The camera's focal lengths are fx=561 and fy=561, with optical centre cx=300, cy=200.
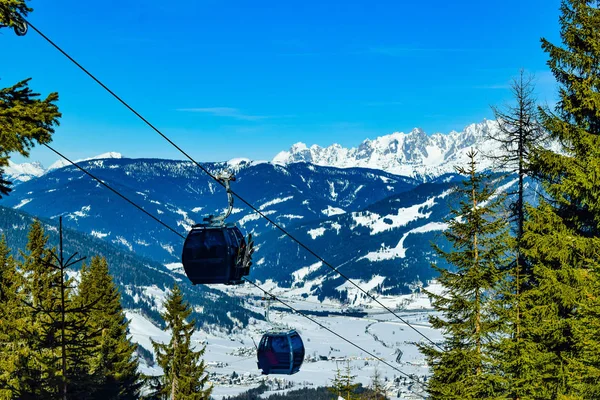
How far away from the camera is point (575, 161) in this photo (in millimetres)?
14258

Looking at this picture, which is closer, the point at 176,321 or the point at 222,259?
the point at 222,259

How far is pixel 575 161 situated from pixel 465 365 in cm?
633

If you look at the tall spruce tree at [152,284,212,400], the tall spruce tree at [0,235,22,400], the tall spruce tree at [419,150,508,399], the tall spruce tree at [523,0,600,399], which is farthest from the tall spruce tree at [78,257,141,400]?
the tall spruce tree at [523,0,600,399]

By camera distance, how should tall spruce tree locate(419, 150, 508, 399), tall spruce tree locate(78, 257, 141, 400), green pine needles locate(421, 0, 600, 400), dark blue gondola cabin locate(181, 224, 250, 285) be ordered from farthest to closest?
tall spruce tree locate(78, 257, 141, 400) < tall spruce tree locate(419, 150, 508, 399) < green pine needles locate(421, 0, 600, 400) < dark blue gondola cabin locate(181, 224, 250, 285)

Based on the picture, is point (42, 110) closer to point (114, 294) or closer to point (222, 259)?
point (222, 259)

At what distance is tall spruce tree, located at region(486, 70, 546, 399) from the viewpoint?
1543cm

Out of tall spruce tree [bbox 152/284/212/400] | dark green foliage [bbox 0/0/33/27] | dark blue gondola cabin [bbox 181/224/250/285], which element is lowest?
tall spruce tree [bbox 152/284/212/400]

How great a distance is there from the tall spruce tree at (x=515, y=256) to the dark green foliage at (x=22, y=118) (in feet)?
41.3

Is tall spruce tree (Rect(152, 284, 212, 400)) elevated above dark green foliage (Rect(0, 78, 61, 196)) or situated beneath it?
situated beneath

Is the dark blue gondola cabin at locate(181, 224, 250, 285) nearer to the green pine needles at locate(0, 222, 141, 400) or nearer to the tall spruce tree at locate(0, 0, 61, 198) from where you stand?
the green pine needles at locate(0, 222, 141, 400)

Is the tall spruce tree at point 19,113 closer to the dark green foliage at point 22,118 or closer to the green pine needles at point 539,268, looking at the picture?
the dark green foliage at point 22,118

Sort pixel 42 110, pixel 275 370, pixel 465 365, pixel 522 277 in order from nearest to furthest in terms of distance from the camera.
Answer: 1. pixel 42 110
2. pixel 465 365
3. pixel 522 277
4. pixel 275 370

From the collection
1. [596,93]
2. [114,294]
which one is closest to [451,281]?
[596,93]

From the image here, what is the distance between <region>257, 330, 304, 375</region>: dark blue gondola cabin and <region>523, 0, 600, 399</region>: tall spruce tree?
19.1 metres
